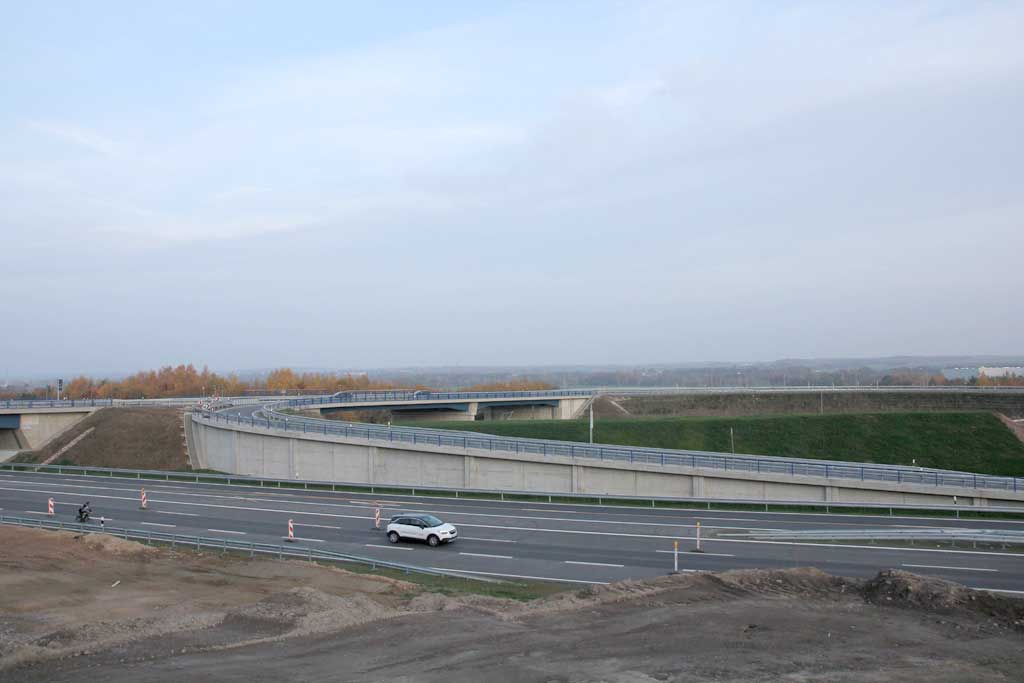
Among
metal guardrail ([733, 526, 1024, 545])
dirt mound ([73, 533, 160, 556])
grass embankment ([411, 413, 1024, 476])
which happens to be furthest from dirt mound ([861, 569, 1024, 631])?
grass embankment ([411, 413, 1024, 476])

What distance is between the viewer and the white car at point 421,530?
27672mm

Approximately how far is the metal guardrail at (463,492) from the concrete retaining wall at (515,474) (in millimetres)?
923

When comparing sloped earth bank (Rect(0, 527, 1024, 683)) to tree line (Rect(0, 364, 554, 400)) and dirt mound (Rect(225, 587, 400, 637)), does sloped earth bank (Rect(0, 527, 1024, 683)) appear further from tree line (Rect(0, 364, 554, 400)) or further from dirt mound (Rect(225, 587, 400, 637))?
tree line (Rect(0, 364, 554, 400))

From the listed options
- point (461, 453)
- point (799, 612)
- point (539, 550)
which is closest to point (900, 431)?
point (461, 453)

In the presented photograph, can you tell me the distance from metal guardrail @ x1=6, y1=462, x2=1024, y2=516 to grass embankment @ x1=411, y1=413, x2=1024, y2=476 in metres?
24.4

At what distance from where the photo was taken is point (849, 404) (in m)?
89.1

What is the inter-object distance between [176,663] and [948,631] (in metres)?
15.2

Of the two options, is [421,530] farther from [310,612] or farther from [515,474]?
[515,474]

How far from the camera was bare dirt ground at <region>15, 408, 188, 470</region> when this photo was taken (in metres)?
52.1

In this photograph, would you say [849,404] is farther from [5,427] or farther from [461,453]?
[5,427]

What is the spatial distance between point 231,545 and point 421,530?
660 cm

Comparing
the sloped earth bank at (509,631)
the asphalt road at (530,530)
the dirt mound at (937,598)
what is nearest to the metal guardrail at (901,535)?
the asphalt road at (530,530)

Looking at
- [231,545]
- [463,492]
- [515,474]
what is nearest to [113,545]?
[231,545]

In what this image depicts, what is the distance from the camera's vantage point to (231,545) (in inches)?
1036
